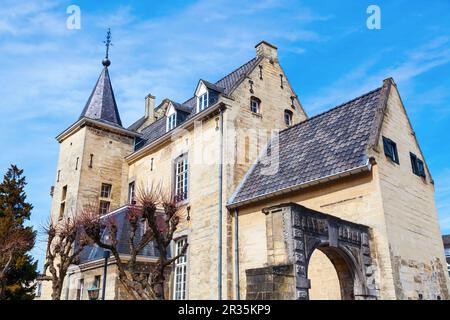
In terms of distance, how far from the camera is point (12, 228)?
2573 cm

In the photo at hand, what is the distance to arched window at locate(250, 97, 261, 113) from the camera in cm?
2009

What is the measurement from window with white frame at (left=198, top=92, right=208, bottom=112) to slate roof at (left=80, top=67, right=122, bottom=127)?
7.34 m

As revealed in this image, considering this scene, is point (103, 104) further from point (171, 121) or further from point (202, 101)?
point (202, 101)

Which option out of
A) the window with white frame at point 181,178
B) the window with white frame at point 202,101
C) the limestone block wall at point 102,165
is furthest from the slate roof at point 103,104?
Result: the window with white frame at point 202,101

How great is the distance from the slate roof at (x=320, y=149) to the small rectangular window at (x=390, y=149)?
69cm

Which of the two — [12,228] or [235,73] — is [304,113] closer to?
[235,73]

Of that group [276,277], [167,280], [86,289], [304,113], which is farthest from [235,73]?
[276,277]

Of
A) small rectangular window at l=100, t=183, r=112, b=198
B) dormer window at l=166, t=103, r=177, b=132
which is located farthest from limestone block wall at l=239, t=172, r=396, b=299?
small rectangular window at l=100, t=183, r=112, b=198

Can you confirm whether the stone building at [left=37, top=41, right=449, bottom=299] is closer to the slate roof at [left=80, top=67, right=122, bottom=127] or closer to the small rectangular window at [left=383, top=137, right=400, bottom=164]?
the small rectangular window at [left=383, top=137, right=400, bottom=164]

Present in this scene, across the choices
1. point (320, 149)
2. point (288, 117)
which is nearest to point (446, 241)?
point (288, 117)

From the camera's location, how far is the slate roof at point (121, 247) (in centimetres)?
1831

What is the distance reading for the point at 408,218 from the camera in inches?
571

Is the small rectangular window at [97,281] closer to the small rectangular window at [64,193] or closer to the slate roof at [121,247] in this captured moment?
the slate roof at [121,247]

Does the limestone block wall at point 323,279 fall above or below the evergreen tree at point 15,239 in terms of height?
below
